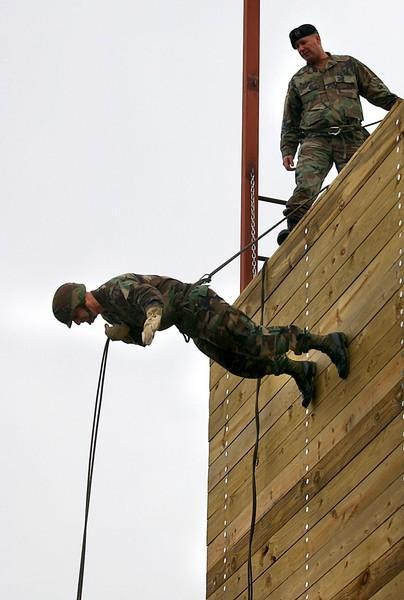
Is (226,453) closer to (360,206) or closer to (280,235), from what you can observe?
(280,235)

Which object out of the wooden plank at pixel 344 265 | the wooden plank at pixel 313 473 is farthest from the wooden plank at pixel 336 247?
the wooden plank at pixel 313 473

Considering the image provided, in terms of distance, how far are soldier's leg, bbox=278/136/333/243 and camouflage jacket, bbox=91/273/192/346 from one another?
1.78 m

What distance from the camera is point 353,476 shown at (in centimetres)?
1122

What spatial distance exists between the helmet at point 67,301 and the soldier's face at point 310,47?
3.36 metres

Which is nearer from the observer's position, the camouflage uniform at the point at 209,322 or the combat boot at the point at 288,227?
the camouflage uniform at the point at 209,322

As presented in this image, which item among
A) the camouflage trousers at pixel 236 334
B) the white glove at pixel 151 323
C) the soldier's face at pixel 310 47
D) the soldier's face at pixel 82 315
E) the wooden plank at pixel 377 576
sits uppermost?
the soldier's face at pixel 310 47

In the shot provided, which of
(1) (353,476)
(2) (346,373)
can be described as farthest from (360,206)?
(1) (353,476)

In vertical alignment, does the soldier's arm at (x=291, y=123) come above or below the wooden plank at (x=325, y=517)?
above

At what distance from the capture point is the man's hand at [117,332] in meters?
12.0

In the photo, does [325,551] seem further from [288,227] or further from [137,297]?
[288,227]

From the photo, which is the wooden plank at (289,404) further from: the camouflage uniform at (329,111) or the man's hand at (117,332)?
the camouflage uniform at (329,111)

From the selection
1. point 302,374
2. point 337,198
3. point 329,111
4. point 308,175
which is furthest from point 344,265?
point 329,111

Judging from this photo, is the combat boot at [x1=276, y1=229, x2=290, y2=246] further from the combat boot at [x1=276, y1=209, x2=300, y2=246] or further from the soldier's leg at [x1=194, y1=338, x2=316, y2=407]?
the soldier's leg at [x1=194, y1=338, x2=316, y2=407]

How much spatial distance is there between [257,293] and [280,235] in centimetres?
Answer: 49
